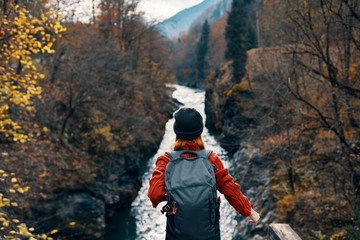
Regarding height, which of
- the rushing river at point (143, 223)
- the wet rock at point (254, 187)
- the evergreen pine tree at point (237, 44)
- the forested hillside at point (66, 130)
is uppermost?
the evergreen pine tree at point (237, 44)

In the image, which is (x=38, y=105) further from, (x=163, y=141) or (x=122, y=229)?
(x=163, y=141)

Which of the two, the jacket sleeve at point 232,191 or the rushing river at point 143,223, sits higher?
the jacket sleeve at point 232,191

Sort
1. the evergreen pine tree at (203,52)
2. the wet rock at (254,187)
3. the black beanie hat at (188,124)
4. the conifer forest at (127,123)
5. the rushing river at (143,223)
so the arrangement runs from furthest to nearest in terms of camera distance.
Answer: the evergreen pine tree at (203,52) < the rushing river at (143,223) < the wet rock at (254,187) < the conifer forest at (127,123) < the black beanie hat at (188,124)

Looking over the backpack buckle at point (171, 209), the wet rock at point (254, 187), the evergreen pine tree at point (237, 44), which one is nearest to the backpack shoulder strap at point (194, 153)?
the backpack buckle at point (171, 209)

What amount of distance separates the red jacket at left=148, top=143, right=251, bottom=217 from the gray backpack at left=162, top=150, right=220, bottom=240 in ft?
0.28

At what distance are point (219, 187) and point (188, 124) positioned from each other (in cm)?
64

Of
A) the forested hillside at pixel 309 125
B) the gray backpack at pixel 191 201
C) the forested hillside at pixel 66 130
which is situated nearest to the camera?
the gray backpack at pixel 191 201

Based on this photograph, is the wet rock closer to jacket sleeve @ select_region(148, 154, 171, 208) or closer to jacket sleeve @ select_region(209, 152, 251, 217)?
jacket sleeve @ select_region(209, 152, 251, 217)

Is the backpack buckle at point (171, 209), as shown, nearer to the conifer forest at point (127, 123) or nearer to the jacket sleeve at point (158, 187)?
the jacket sleeve at point (158, 187)

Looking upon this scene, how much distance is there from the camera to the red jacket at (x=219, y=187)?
210 centimetres

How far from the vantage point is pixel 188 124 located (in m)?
2.21

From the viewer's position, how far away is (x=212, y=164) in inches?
86.8

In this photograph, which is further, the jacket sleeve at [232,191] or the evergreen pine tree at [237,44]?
the evergreen pine tree at [237,44]

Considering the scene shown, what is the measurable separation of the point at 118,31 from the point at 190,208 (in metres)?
23.3
